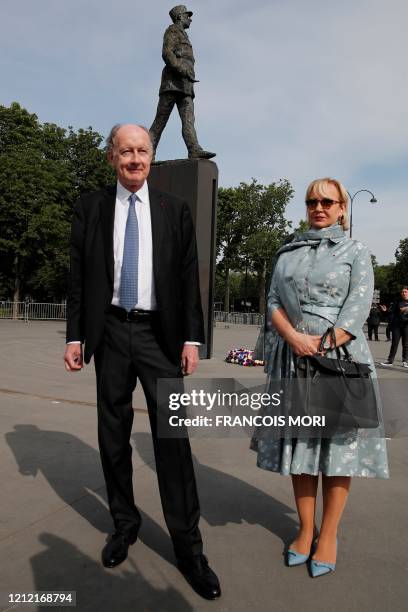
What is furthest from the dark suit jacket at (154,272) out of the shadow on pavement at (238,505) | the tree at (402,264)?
the tree at (402,264)

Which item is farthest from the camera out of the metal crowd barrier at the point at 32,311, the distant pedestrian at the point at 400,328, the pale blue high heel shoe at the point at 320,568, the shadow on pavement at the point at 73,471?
the metal crowd barrier at the point at 32,311

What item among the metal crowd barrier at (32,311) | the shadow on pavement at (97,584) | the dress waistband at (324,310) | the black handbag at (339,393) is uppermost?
the dress waistband at (324,310)

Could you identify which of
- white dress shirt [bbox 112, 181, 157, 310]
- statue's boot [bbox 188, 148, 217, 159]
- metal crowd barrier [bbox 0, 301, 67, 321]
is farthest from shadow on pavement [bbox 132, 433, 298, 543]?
metal crowd barrier [bbox 0, 301, 67, 321]

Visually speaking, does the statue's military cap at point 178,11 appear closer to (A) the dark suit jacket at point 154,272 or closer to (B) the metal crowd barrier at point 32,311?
(A) the dark suit jacket at point 154,272

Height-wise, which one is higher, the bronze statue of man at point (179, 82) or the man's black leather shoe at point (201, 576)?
the bronze statue of man at point (179, 82)

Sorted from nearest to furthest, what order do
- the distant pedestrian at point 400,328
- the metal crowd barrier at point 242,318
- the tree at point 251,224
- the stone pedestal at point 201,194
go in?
the stone pedestal at point 201,194 < the distant pedestrian at point 400,328 < the metal crowd barrier at point 242,318 < the tree at point 251,224

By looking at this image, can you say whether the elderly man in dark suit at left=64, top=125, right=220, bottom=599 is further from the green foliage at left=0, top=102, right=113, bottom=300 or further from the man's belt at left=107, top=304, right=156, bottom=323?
the green foliage at left=0, top=102, right=113, bottom=300

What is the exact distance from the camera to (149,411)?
8.63 ft

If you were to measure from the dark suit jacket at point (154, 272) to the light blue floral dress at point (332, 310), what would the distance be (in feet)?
1.67

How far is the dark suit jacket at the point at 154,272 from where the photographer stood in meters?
2.57

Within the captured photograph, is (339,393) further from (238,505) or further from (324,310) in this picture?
(238,505)

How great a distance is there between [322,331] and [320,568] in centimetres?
111

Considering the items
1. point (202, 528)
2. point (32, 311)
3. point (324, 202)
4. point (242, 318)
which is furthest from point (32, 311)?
point (324, 202)

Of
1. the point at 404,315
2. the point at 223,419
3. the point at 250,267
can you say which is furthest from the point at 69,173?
the point at 223,419
